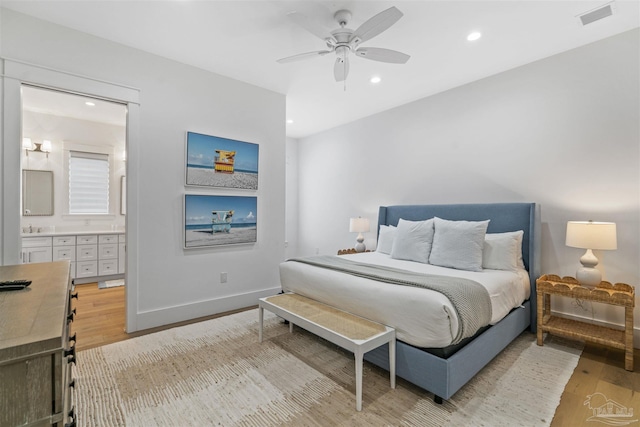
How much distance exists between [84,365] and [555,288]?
4.03 meters

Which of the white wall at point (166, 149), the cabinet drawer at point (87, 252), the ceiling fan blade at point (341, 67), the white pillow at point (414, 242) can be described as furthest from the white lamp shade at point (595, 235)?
the cabinet drawer at point (87, 252)

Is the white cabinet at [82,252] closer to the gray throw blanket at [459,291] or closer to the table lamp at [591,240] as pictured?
the gray throw blanket at [459,291]

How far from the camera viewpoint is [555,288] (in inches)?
101

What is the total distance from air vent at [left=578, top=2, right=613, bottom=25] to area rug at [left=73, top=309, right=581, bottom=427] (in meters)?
2.85

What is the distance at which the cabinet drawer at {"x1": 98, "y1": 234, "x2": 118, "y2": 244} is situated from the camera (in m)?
4.85

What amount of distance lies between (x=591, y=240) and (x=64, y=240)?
666cm

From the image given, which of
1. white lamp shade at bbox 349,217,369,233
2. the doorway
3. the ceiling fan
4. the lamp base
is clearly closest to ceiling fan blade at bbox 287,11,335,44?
the ceiling fan

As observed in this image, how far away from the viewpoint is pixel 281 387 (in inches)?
79.0

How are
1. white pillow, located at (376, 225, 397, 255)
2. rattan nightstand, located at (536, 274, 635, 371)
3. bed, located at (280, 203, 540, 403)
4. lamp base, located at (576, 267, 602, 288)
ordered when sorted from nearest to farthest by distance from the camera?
bed, located at (280, 203, 540, 403), rattan nightstand, located at (536, 274, 635, 371), lamp base, located at (576, 267, 602, 288), white pillow, located at (376, 225, 397, 255)

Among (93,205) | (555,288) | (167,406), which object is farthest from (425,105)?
(93,205)

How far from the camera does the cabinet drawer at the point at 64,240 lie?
4.44m

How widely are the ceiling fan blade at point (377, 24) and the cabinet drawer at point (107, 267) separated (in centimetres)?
518

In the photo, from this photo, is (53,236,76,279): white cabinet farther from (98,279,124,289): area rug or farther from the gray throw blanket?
the gray throw blanket

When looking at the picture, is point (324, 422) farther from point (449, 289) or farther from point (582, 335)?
point (582, 335)
